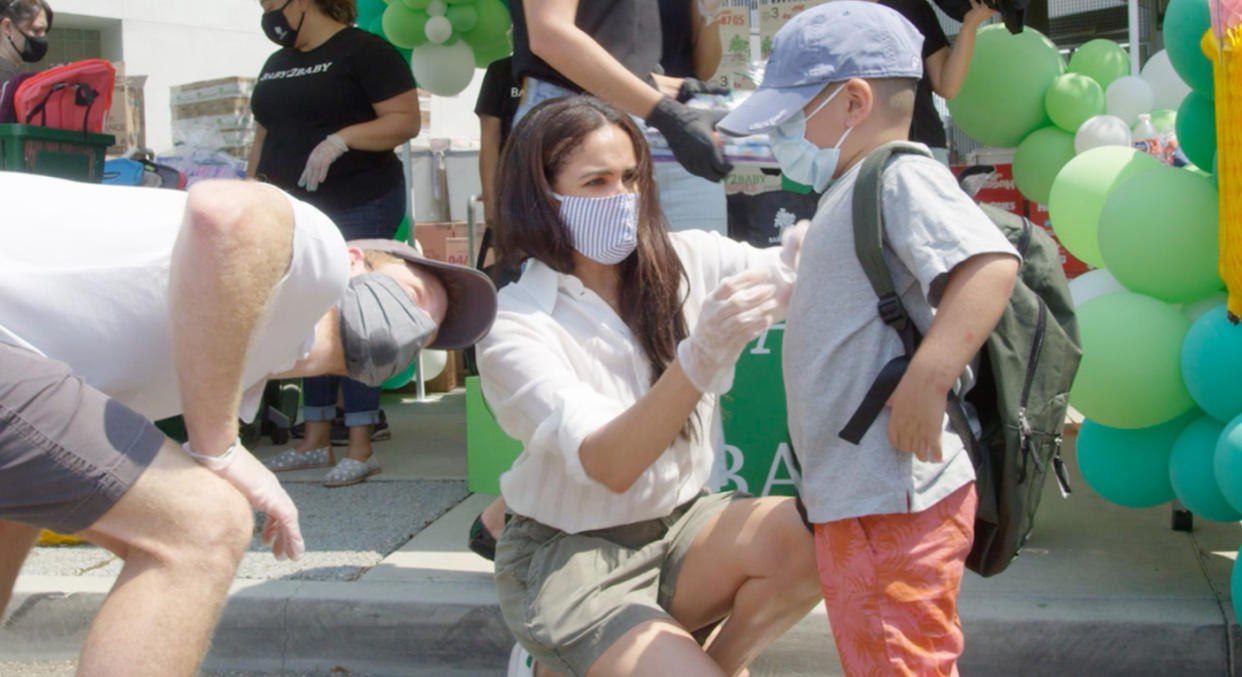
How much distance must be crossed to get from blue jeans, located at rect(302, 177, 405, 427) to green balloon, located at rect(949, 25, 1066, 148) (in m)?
2.07

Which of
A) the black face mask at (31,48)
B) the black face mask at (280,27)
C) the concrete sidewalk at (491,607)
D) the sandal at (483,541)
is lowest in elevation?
the concrete sidewalk at (491,607)

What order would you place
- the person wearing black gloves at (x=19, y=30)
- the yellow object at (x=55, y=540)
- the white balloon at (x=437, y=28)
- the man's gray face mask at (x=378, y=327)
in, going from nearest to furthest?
1. the man's gray face mask at (x=378, y=327)
2. the yellow object at (x=55, y=540)
3. the person wearing black gloves at (x=19, y=30)
4. the white balloon at (x=437, y=28)

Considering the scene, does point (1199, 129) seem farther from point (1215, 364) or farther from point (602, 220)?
point (602, 220)

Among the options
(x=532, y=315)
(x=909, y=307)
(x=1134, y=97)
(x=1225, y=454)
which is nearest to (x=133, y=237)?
(x=532, y=315)

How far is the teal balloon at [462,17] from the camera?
5.16 metres

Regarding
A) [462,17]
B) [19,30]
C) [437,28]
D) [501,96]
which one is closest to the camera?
[501,96]

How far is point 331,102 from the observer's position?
421 cm

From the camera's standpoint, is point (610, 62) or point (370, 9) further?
point (370, 9)

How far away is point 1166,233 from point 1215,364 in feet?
1.10

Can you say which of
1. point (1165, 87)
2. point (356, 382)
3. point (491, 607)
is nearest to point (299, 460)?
point (356, 382)

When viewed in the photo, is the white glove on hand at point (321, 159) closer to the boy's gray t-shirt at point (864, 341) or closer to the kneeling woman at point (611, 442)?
the kneeling woman at point (611, 442)

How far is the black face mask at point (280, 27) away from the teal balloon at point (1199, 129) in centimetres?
294

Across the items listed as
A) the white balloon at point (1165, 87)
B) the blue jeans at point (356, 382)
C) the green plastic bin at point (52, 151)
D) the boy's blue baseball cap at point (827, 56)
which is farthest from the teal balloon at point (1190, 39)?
the green plastic bin at point (52, 151)

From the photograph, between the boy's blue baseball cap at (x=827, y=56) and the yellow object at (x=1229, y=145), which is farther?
the yellow object at (x=1229, y=145)
